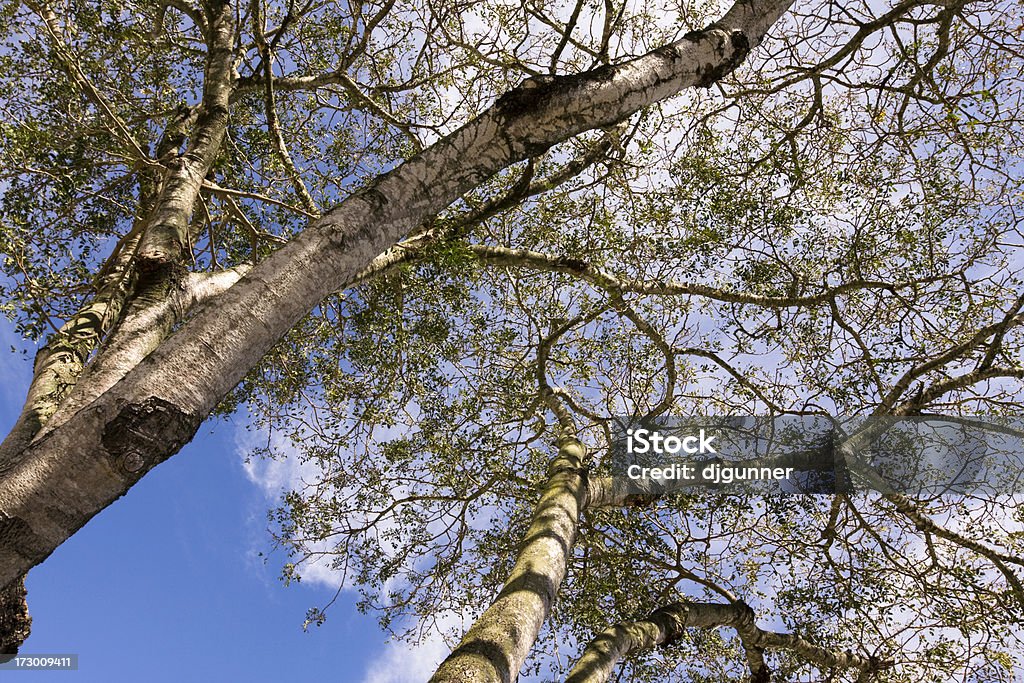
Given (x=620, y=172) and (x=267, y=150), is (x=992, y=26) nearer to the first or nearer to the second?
(x=620, y=172)

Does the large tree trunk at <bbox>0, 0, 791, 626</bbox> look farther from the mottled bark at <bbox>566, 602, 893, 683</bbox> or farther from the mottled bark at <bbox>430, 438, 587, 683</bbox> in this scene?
the mottled bark at <bbox>566, 602, 893, 683</bbox>

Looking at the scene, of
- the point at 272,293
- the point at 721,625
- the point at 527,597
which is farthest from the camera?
the point at 721,625

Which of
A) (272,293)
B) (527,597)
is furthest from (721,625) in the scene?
(272,293)

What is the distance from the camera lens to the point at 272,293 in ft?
8.48

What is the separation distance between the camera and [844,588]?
6832 mm

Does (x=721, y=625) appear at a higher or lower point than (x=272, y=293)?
higher

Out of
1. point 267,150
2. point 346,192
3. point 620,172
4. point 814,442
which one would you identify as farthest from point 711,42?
point 267,150

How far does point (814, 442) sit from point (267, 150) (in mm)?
6840

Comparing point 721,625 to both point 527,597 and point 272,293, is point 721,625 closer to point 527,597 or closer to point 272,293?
point 527,597

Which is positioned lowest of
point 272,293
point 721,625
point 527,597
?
point 272,293

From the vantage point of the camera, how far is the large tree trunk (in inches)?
82.6

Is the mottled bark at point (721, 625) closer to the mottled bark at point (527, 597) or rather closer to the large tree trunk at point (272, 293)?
the mottled bark at point (527, 597)

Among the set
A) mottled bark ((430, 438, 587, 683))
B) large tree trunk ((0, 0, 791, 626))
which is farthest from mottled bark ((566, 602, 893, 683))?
large tree trunk ((0, 0, 791, 626))

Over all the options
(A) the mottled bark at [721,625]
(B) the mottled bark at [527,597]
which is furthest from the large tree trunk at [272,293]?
(A) the mottled bark at [721,625]
